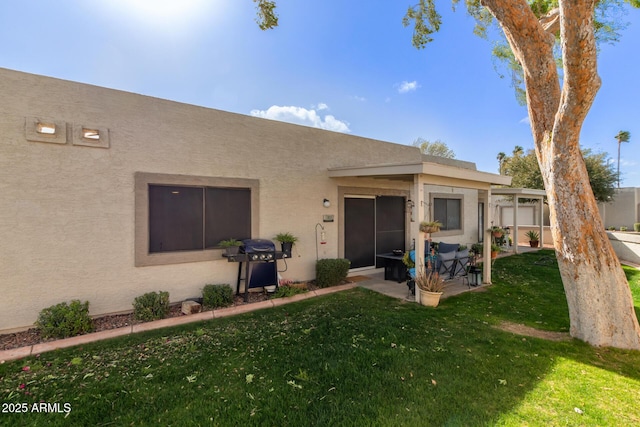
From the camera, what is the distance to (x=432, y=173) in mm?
5723

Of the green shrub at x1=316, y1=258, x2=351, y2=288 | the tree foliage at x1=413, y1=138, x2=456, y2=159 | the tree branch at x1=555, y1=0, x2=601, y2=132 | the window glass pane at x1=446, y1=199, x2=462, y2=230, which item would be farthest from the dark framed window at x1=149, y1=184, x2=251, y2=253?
the tree foliage at x1=413, y1=138, x2=456, y2=159

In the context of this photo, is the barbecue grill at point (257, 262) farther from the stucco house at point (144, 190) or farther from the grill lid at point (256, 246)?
the stucco house at point (144, 190)

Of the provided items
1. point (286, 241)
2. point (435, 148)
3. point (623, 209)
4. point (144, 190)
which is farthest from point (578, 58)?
point (435, 148)

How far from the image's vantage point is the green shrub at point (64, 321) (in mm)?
4199

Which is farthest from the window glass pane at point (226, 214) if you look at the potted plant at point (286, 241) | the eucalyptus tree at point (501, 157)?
the eucalyptus tree at point (501, 157)

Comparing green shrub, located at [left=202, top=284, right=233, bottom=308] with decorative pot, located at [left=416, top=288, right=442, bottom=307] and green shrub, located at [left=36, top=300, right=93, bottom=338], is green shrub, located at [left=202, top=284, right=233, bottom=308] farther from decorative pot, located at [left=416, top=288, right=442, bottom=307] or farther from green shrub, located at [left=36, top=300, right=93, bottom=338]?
decorative pot, located at [left=416, top=288, right=442, bottom=307]

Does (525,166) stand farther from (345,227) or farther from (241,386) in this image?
(241,386)

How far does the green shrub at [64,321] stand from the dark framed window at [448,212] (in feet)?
34.1

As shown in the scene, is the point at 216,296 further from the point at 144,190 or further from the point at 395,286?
the point at 395,286

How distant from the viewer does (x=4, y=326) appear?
14.2 feet

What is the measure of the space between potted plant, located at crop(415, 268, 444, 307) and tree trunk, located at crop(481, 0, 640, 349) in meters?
2.08

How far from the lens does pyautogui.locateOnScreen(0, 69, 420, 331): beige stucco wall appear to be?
4348mm

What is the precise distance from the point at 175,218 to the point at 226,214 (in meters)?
1.03

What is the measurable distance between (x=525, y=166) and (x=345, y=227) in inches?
831
